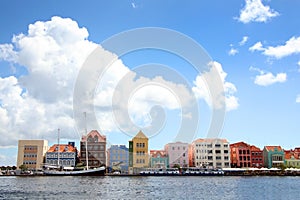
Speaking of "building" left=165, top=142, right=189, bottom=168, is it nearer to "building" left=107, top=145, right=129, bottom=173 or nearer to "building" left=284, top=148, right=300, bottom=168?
"building" left=107, top=145, right=129, bottom=173

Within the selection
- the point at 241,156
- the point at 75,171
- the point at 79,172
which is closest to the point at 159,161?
the point at 79,172

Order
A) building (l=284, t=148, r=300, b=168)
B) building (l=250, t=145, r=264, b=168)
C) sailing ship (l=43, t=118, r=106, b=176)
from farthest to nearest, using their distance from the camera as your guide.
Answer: building (l=284, t=148, r=300, b=168) → building (l=250, t=145, r=264, b=168) → sailing ship (l=43, t=118, r=106, b=176)

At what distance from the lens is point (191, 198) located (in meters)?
40.7

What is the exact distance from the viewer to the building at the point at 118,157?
4749 inches

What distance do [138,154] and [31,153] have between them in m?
37.1

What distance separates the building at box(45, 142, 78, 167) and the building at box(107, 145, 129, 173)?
12361mm

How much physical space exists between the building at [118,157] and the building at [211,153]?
79.8ft

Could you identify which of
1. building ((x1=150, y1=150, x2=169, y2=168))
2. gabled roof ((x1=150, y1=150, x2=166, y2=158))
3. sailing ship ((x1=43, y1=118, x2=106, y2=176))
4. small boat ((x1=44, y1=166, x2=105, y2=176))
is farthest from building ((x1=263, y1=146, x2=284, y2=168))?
small boat ((x1=44, y1=166, x2=105, y2=176))

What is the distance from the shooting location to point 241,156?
126250mm

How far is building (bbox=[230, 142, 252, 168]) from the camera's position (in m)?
126

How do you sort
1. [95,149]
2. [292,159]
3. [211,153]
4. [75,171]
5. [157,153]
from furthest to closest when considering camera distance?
1. [292,159]
2. [211,153]
3. [157,153]
4. [95,149]
5. [75,171]

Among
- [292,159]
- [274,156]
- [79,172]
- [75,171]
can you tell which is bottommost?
[79,172]

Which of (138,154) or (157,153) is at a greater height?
(157,153)

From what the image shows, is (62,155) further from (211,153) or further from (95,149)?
(211,153)
